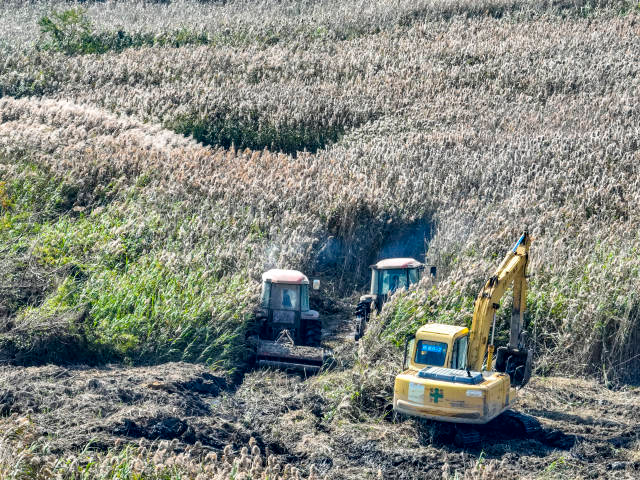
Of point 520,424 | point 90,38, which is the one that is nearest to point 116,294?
point 520,424

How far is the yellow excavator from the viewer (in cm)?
938

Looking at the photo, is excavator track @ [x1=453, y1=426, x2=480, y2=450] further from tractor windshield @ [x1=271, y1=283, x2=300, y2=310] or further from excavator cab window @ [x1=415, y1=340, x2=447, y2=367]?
tractor windshield @ [x1=271, y1=283, x2=300, y2=310]

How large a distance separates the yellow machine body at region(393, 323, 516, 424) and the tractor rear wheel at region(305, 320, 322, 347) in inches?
125

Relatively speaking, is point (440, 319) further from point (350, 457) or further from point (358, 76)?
point (358, 76)

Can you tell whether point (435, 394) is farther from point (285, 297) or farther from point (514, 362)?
point (285, 297)

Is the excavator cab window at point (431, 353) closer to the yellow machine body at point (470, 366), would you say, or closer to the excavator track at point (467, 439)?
the yellow machine body at point (470, 366)

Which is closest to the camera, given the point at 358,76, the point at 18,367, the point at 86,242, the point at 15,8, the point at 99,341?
the point at 18,367

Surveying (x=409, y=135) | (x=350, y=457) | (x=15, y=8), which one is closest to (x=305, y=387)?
(x=350, y=457)

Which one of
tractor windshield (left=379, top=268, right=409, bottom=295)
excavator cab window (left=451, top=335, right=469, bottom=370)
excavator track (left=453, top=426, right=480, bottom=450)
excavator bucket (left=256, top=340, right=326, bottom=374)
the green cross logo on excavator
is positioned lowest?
excavator track (left=453, top=426, right=480, bottom=450)

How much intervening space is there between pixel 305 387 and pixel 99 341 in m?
2.84

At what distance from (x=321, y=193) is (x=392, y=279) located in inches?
169

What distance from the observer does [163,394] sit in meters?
10.0

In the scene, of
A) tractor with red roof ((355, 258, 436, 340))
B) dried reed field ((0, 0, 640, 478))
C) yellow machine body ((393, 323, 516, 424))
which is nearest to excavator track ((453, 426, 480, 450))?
yellow machine body ((393, 323, 516, 424))

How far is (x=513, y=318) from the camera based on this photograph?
37.0 ft
